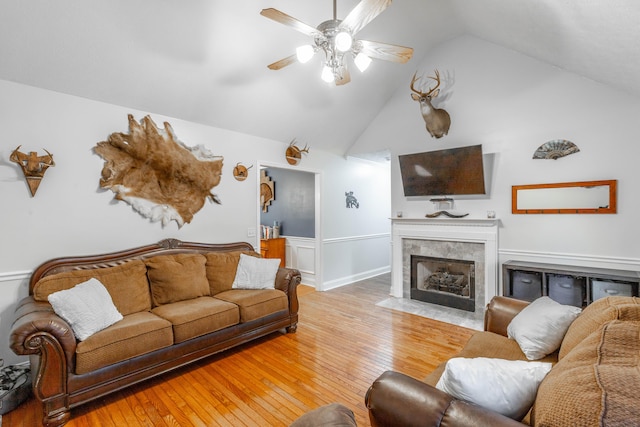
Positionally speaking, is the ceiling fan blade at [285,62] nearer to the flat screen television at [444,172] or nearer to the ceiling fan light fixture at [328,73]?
the ceiling fan light fixture at [328,73]

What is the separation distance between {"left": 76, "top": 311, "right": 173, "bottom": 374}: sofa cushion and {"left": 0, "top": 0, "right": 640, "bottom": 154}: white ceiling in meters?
2.24

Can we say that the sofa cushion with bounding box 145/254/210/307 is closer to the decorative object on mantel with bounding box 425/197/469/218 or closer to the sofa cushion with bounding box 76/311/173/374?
the sofa cushion with bounding box 76/311/173/374

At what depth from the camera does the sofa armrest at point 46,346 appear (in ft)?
6.19

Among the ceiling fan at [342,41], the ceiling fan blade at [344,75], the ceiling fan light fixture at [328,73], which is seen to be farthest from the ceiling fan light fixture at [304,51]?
the ceiling fan blade at [344,75]

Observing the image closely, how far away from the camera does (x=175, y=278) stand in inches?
121

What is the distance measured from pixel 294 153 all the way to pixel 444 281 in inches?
121

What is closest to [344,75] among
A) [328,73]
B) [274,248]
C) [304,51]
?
[328,73]

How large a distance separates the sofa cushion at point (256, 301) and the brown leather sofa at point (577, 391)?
1.97 metres

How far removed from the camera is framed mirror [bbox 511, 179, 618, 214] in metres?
3.25

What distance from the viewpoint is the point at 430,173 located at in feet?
14.5

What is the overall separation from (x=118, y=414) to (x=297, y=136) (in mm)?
3864

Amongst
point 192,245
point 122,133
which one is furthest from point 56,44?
point 192,245

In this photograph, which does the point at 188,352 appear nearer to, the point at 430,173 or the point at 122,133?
the point at 122,133

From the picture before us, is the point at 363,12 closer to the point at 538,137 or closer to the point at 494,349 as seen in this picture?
the point at 494,349
